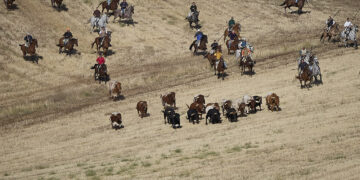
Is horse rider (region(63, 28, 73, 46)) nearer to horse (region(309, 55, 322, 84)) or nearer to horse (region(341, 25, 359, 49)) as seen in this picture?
horse (region(309, 55, 322, 84))

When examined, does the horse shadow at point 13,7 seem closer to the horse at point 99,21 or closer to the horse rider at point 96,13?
the horse at point 99,21

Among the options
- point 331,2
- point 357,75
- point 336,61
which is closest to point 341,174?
point 357,75

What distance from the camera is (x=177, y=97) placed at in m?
33.8

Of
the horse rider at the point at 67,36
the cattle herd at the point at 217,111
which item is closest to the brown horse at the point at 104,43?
the horse rider at the point at 67,36

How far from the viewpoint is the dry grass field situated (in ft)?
71.7

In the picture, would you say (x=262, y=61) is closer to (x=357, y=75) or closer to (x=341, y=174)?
(x=357, y=75)

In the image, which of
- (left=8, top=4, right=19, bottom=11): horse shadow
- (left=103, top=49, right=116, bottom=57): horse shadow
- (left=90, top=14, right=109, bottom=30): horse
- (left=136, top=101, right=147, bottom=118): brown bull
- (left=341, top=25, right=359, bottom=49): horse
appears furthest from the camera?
(left=8, top=4, right=19, bottom=11): horse shadow

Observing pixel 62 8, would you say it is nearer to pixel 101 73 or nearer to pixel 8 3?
pixel 8 3

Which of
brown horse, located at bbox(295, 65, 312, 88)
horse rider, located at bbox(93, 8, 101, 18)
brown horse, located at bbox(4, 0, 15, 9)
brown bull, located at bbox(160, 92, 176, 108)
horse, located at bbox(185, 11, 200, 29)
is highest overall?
brown horse, located at bbox(4, 0, 15, 9)

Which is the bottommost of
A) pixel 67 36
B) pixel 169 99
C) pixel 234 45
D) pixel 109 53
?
pixel 169 99

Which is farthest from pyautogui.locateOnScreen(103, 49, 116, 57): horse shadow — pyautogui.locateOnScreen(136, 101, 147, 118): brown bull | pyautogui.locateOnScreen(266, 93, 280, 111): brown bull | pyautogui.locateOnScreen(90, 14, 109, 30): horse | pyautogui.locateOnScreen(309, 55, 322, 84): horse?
pyautogui.locateOnScreen(266, 93, 280, 111): brown bull

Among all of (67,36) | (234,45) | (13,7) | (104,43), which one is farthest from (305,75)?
(13,7)

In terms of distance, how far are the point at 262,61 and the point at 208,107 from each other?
482 inches

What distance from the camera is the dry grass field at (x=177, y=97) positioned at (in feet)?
→ 71.7
